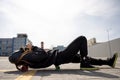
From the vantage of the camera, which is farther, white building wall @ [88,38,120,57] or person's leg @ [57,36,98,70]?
white building wall @ [88,38,120,57]

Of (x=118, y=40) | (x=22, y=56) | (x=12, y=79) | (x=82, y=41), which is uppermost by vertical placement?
(x=118, y=40)

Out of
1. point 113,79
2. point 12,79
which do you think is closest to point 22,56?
point 12,79

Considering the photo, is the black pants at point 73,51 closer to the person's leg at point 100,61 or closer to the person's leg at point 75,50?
the person's leg at point 75,50

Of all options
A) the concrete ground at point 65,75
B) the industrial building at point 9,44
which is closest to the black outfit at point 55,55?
the concrete ground at point 65,75

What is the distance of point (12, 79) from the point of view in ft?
14.5

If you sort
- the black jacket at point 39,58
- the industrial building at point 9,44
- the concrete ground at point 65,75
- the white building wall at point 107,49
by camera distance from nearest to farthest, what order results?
the concrete ground at point 65,75, the black jacket at point 39,58, the white building wall at point 107,49, the industrial building at point 9,44

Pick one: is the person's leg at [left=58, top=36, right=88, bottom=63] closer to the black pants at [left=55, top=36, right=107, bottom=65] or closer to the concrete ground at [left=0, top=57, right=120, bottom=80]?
the black pants at [left=55, top=36, right=107, bottom=65]

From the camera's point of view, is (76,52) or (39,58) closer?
(39,58)

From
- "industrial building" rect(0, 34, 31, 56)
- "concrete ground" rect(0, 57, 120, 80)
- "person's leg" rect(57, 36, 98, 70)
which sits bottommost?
"concrete ground" rect(0, 57, 120, 80)

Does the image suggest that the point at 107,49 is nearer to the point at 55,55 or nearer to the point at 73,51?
the point at 73,51

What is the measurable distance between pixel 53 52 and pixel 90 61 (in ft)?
5.20

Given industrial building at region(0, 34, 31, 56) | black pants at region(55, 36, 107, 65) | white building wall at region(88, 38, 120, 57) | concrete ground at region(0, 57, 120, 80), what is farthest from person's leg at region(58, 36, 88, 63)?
industrial building at region(0, 34, 31, 56)

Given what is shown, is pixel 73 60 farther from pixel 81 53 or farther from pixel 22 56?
pixel 22 56

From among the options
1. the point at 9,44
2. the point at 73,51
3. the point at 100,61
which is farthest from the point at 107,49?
the point at 9,44
